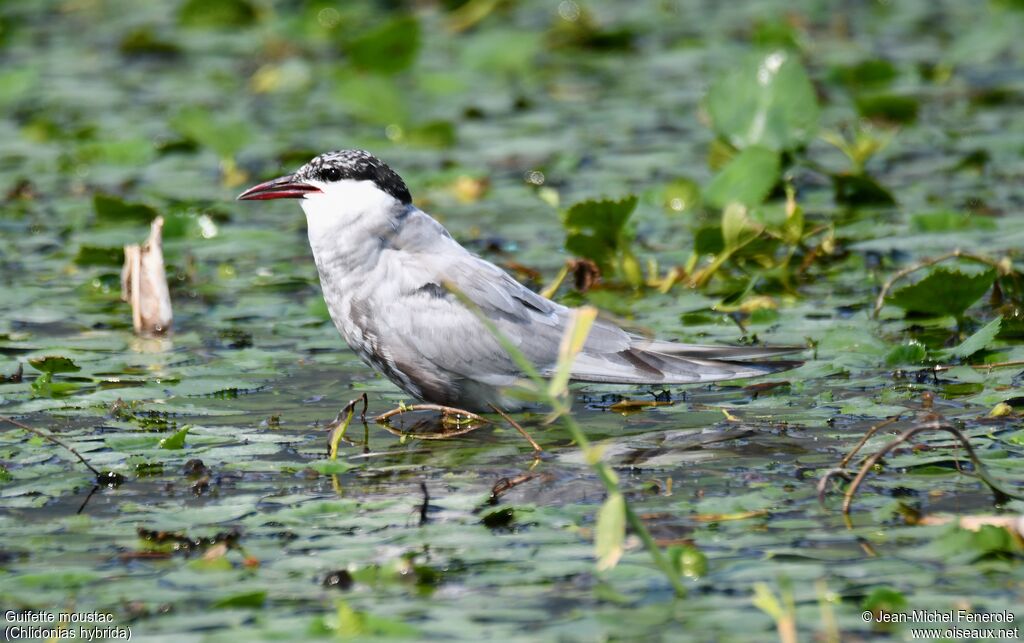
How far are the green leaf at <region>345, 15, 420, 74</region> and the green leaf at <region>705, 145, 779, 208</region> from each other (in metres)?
4.01

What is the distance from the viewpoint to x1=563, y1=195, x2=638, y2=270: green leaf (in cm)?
696

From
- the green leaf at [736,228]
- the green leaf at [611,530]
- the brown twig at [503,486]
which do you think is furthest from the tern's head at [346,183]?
the green leaf at [611,530]

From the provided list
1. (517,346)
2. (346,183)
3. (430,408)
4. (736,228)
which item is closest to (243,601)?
(430,408)

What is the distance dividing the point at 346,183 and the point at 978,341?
2.51m

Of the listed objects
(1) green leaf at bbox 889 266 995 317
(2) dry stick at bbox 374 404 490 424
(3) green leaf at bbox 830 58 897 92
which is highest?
(3) green leaf at bbox 830 58 897 92

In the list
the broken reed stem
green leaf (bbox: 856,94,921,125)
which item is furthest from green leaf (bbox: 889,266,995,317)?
green leaf (bbox: 856,94,921,125)

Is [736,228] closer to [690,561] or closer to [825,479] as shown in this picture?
[825,479]

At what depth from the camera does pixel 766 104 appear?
868 centimetres

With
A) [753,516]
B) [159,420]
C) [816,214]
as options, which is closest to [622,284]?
[816,214]

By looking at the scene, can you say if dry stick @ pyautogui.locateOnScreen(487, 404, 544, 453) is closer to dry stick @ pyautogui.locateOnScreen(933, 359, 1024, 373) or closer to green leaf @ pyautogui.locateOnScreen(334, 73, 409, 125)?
dry stick @ pyautogui.locateOnScreen(933, 359, 1024, 373)

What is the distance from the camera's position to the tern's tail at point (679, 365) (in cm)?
584

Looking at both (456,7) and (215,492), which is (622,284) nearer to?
(215,492)

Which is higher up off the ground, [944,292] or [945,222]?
[945,222]

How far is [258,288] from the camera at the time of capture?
786 cm
